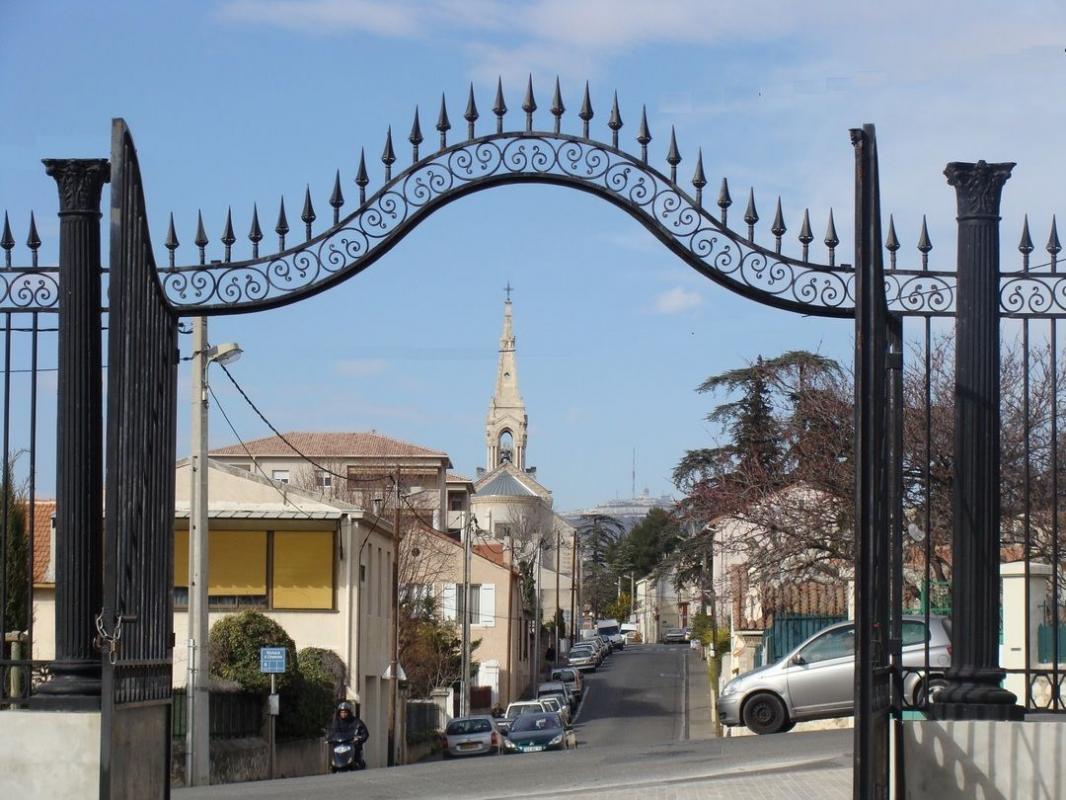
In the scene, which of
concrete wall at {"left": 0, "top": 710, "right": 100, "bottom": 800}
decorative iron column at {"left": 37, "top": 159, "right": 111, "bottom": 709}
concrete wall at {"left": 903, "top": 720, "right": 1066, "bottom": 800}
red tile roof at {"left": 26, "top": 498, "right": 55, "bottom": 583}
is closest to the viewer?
concrete wall at {"left": 0, "top": 710, "right": 100, "bottom": 800}

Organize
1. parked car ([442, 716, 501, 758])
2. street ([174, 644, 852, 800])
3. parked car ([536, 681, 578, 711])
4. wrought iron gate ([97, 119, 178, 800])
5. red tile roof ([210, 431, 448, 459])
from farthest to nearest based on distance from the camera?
red tile roof ([210, 431, 448, 459])
parked car ([536, 681, 578, 711])
parked car ([442, 716, 501, 758])
street ([174, 644, 852, 800])
wrought iron gate ([97, 119, 178, 800])

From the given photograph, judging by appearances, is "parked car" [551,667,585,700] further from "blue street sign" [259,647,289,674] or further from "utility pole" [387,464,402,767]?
"blue street sign" [259,647,289,674]

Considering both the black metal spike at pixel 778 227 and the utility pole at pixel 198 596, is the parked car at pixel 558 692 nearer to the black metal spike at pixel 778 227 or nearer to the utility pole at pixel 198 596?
the utility pole at pixel 198 596

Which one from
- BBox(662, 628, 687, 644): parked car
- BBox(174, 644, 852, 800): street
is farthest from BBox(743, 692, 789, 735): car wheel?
BBox(662, 628, 687, 644): parked car

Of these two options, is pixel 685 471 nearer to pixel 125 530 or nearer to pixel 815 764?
pixel 815 764

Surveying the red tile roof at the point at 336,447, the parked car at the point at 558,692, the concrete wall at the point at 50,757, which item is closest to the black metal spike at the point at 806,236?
the concrete wall at the point at 50,757

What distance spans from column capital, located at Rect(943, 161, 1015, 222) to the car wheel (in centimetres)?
1270

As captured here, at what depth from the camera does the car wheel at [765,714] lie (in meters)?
21.0

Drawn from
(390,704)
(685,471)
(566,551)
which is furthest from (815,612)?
(566,551)

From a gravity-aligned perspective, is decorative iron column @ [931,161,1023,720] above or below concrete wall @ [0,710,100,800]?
above

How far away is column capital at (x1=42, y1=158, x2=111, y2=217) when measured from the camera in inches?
375

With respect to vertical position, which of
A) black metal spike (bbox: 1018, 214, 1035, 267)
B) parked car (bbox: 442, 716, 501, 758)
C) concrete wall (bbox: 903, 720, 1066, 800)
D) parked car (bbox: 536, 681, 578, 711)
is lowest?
parked car (bbox: 536, 681, 578, 711)

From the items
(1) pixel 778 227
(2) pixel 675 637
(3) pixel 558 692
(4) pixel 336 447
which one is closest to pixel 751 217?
(1) pixel 778 227

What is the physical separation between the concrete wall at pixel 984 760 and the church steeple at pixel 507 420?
132m
